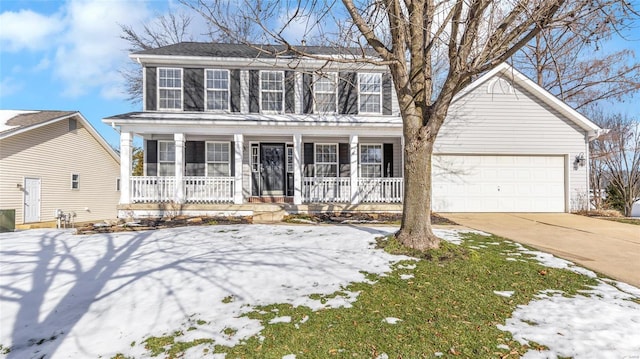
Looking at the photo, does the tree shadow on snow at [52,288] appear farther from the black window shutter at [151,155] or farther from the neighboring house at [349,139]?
the black window shutter at [151,155]

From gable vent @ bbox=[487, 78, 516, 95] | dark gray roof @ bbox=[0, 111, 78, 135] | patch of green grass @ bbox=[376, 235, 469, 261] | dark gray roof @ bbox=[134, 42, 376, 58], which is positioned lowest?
patch of green grass @ bbox=[376, 235, 469, 261]

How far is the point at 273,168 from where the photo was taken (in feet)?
41.3

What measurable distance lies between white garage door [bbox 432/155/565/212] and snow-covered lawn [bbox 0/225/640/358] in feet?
21.2

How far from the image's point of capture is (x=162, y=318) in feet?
11.5

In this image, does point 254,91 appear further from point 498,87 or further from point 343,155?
point 498,87

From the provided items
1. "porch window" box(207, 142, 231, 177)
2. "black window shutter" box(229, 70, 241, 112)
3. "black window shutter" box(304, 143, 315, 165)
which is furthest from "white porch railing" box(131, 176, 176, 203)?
"black window shutter" box(304, 143, 315, 165)

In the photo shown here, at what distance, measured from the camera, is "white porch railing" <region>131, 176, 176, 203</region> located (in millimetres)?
10422

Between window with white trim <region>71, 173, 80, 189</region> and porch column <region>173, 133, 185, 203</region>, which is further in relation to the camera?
window with white trim <region>71, 173, 80, 189</region>

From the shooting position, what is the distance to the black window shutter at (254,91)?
12.2m

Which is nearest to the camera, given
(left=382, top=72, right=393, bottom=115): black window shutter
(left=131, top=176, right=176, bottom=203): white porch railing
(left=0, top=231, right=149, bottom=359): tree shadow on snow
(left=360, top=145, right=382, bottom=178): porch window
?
(left=0, top=231, right=149, bottom=359): tree shadow on snow

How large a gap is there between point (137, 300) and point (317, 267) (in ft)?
7.70

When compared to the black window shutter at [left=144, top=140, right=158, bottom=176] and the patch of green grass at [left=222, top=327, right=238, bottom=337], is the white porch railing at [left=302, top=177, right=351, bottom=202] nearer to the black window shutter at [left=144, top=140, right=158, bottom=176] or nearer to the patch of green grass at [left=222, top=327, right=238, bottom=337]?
the black window shutter at [left=144, top=140, right=158, bottom=176]

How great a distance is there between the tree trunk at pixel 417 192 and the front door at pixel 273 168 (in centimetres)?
761

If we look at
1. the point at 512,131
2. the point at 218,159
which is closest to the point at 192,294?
the point at 218,159
